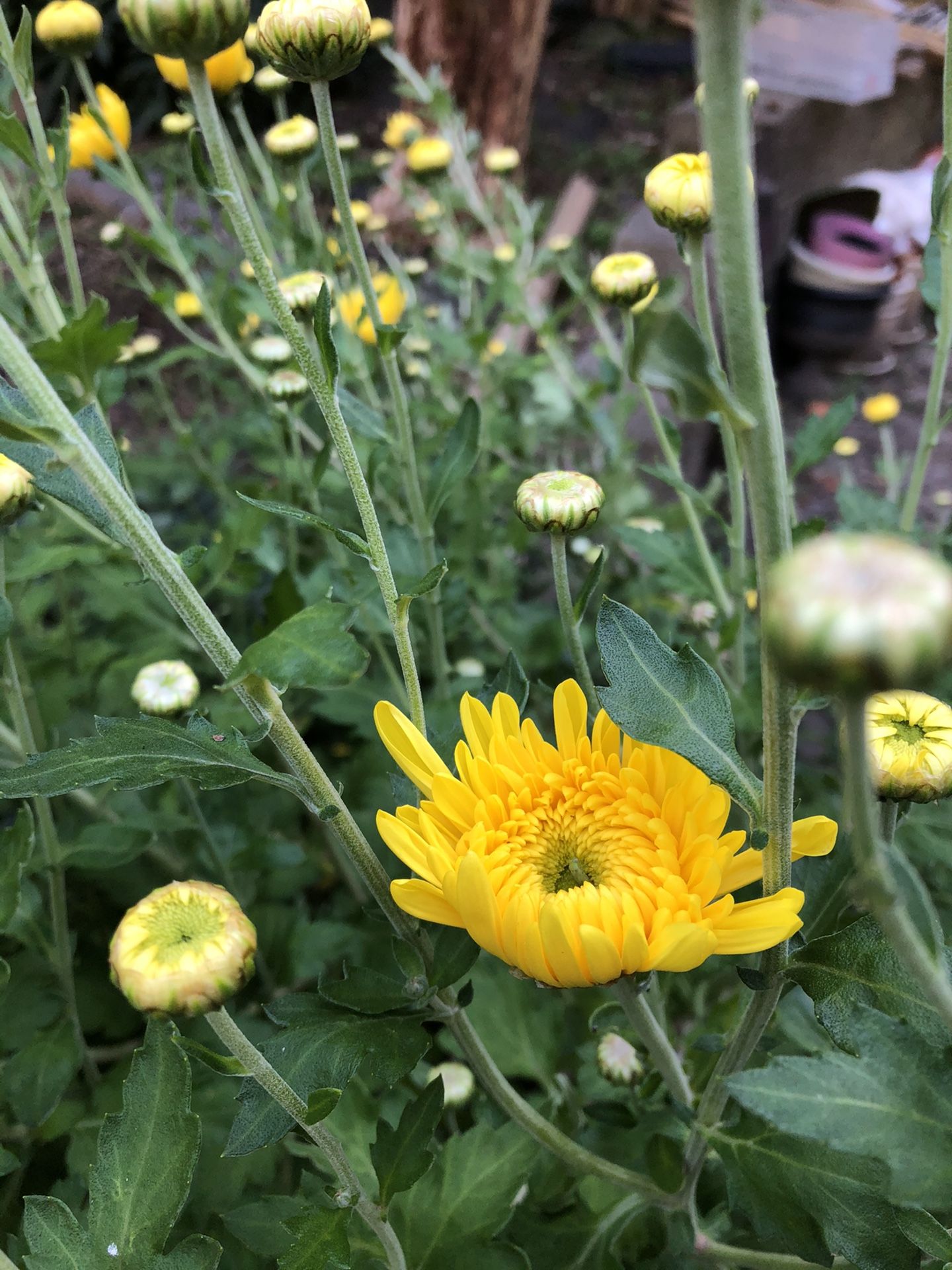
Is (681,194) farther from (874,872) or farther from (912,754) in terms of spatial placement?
(874,872)

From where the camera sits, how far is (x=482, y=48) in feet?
11.8

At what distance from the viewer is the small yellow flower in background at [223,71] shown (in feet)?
4.40

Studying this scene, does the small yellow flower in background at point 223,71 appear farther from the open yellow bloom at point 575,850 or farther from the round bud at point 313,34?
the open yellow bloom at point 575,850

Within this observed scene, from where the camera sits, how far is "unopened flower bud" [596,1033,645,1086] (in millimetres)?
935

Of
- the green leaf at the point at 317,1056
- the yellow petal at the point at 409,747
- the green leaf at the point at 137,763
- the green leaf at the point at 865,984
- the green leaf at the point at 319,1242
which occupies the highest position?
the green leaf at the point at 137,763

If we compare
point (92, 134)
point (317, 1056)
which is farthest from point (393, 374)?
point (92, 134)

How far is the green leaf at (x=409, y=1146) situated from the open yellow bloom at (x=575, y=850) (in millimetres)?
189

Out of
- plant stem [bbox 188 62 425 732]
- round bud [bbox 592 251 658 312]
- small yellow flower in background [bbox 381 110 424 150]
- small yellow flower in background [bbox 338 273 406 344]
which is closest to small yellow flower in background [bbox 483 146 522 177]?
small yellow flower in background [bbox 381 110 424 150]

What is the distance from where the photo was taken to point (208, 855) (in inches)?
49.4

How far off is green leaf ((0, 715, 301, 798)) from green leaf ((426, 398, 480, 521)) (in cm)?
37

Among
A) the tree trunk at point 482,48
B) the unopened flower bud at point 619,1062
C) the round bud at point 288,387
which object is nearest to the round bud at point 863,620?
the unopened flower bud at point 619,1062

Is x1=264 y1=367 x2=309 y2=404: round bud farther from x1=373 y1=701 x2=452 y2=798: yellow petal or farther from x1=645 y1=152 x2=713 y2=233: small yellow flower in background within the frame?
x1=373 y1=701 x2=452 y2=798: yellow petal

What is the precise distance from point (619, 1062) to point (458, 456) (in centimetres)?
62

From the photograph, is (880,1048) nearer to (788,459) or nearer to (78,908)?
(78,908)
